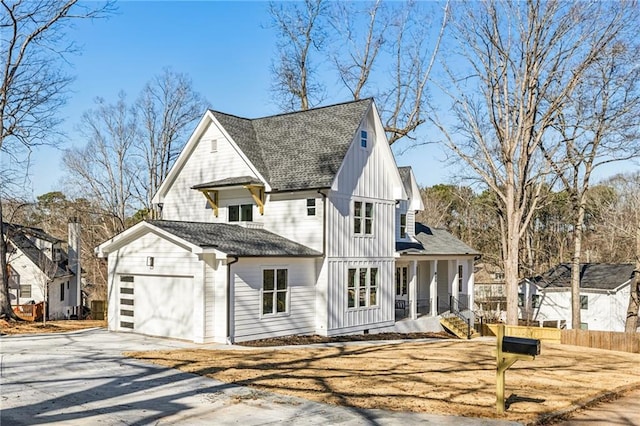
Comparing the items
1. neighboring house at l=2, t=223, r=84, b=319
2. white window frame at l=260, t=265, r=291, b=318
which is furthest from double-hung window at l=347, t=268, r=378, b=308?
neighboring house at l=2, t=223, r=84, b=319

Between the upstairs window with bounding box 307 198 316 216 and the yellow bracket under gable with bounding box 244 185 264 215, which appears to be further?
the yellow bracket under gable with bounding box 244 185 264 215

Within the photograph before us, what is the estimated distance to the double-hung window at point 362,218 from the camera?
22125 millimetres

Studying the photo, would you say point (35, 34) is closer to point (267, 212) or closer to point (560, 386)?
point (267, 212)

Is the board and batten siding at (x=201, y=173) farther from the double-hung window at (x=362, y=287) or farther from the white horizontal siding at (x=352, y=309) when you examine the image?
the double-hung window at (x=362, y=287)

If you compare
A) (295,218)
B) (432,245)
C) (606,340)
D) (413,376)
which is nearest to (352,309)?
(295,218)

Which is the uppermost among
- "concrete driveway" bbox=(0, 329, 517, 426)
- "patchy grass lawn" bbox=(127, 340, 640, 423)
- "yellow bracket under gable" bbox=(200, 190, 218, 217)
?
"yellow bracket under gable" bbox=(200, 190, 218, 217)

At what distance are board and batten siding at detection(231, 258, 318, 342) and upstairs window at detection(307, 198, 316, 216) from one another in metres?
1.70

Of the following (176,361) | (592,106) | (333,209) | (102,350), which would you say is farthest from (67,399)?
(592,106)

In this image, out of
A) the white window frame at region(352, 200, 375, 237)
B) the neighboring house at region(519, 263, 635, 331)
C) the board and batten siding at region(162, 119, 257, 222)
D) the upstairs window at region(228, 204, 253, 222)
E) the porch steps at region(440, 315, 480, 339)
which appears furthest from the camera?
the neighboring house at region(519, 263, 635, 331)

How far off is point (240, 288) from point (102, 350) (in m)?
4.36

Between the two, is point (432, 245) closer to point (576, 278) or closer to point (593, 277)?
point (576, 278)

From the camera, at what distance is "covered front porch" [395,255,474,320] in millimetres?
26234

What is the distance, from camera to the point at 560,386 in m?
11.3

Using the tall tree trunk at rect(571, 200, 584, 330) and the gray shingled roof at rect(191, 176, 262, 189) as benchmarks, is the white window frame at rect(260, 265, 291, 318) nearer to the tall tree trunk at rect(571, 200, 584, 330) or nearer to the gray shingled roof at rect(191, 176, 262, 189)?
the gray shingled roof at rect(191, 176, 262, 189)
